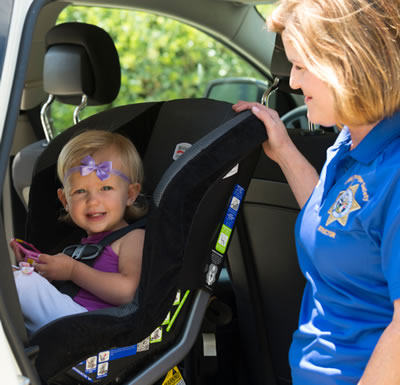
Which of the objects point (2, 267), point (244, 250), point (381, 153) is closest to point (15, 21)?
point (2, 267)

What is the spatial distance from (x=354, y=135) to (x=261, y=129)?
353 mm

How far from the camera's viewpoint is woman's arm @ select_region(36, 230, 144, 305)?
6.52 ft

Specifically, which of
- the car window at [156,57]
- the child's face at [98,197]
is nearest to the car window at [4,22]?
the child's face at [98,197]

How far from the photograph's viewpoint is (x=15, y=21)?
157 centimetres

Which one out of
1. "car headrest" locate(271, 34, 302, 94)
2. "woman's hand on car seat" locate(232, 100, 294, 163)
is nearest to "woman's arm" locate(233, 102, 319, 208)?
"woman's hand on car seat" locate(232, 100, 294, 163)

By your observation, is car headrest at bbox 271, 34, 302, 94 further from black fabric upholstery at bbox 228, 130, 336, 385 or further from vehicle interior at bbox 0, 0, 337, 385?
black fabric upholstery at bbox 228, 130, 336, 385

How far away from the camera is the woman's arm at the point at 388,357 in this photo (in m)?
1.37

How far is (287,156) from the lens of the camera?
1978 millimetres

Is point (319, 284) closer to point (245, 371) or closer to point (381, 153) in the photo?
point (381, 153)

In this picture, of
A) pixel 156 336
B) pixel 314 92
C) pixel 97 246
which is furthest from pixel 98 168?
pixel 314 92

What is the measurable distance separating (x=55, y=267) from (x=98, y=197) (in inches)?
10.0

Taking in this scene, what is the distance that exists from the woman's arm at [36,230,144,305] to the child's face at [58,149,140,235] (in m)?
0.12

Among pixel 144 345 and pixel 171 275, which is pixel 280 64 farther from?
pixel 144 345

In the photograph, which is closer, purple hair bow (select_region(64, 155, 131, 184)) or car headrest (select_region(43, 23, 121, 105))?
purple hair bow (select_region(64, 155, 131, 184))
